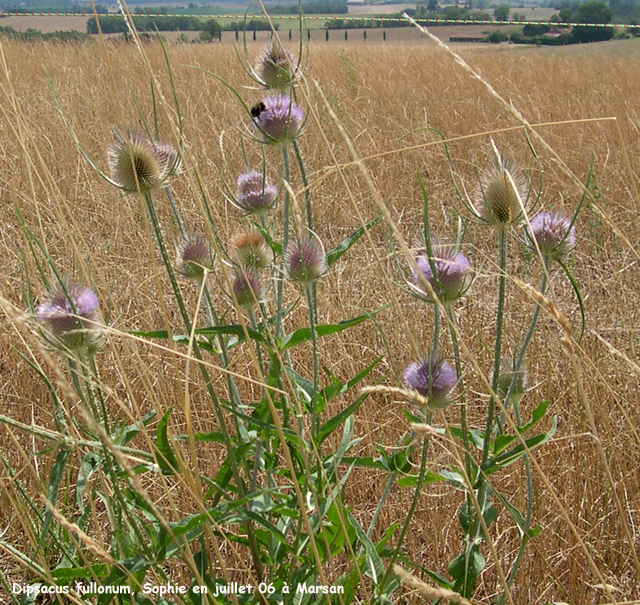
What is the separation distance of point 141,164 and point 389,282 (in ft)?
1.69

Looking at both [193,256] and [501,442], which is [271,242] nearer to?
[193,256]

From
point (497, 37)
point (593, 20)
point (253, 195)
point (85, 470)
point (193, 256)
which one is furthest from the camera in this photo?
point (593, 20)

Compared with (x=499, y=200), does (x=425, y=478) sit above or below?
below

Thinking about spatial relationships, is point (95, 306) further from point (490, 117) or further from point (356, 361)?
point (490, 117)

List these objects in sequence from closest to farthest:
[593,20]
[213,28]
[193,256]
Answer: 1. [193,256]
2. [213,28]
3. [593,20]

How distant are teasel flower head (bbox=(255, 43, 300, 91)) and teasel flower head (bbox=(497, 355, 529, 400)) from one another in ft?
2.57

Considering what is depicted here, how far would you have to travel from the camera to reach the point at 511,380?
50.3 inches

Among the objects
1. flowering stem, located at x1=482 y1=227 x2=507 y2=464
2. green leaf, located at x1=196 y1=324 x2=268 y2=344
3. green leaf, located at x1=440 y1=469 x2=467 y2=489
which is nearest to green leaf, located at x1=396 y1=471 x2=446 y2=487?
green leaf, located at x1=440 y1=469 x2=467 y2=489

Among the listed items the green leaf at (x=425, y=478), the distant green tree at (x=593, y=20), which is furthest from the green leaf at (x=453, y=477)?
the distant green tree at (x=593, y=20)

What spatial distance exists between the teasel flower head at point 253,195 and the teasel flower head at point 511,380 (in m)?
0.61

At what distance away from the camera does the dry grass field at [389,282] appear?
1.32 meters

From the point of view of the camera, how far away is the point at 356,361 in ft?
7.67

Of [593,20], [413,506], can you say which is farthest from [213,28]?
[593,20]

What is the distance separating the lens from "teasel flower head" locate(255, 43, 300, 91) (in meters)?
1.46
